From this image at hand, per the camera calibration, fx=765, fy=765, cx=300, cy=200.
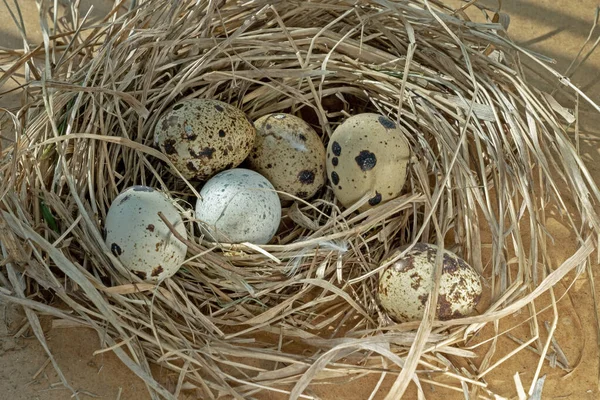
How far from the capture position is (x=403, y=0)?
6.66ft

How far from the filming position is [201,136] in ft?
5.88

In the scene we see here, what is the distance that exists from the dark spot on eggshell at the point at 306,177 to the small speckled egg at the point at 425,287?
322mm

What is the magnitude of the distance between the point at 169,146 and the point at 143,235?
0.89ft

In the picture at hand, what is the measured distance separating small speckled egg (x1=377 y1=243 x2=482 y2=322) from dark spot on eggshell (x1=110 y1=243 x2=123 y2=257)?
590mm

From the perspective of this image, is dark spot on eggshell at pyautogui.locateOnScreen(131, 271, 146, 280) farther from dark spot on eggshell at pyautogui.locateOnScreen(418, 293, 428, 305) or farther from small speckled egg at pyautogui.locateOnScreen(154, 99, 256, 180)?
dark spot on eggshell at pyautogui.locateOnScreen(418, 293, 428, 305)

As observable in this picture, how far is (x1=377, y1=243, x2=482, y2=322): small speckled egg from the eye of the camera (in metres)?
1.67

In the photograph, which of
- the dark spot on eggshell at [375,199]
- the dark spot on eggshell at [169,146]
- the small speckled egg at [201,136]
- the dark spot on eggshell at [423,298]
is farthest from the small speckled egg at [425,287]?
the dark spot on eggshell at [169,146]

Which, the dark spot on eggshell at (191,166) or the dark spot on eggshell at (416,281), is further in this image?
the dark spot on eggshell at (191,166)

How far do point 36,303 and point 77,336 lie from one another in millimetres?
127

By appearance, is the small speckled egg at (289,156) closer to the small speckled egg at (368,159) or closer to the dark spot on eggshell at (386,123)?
the small speckled egg at (368,159)

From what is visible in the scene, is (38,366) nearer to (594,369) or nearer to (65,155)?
(65,155)

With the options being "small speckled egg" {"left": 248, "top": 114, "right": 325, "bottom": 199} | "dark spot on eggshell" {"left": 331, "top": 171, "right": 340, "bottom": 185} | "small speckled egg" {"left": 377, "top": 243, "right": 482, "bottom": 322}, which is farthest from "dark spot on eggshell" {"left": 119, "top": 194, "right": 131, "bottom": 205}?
"small speckled egg" {"left": 377, "top": 243, "right": 482, "bottom": 322}

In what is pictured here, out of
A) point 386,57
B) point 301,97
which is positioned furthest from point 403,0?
point 301,97

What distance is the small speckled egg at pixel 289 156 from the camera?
1.88 m
